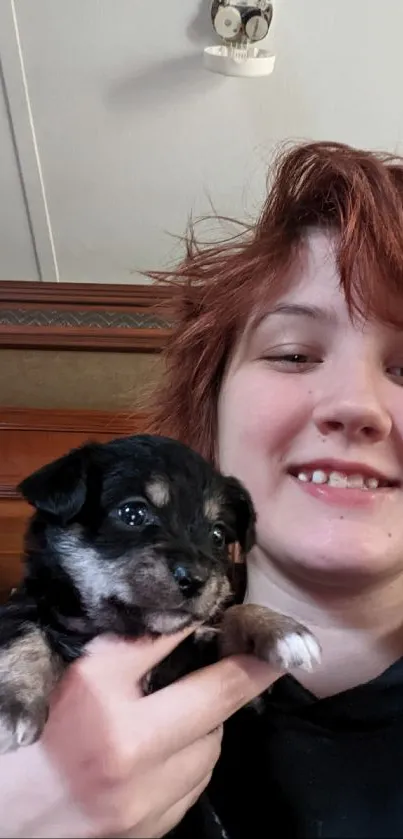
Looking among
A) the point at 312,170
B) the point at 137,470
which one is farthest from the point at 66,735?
the point at 312,170

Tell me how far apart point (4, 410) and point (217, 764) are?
171 cm

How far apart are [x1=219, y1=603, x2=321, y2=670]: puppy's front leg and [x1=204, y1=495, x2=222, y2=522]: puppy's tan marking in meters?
0.11

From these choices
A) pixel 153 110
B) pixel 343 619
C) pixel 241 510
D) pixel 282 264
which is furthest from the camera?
pixel 153 110

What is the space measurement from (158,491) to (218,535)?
0.07 m

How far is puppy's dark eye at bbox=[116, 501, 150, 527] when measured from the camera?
0.71 meters

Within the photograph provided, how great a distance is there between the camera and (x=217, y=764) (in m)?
0.74

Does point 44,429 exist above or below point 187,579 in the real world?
below

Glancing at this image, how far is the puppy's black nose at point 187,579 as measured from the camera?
25.9 inches

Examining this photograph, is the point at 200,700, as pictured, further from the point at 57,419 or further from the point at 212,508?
the point at 57,419

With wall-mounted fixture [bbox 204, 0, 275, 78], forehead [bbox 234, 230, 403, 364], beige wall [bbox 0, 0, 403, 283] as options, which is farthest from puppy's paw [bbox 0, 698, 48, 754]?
beige wall [bbox 0, 0, 403, 283]

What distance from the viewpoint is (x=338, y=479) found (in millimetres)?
872

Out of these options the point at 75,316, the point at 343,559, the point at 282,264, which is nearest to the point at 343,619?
the point at 343,559

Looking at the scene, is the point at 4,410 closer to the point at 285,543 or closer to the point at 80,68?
the point at 80,68

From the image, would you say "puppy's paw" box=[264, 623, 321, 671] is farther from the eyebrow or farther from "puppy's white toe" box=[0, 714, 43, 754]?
the eyebrow
